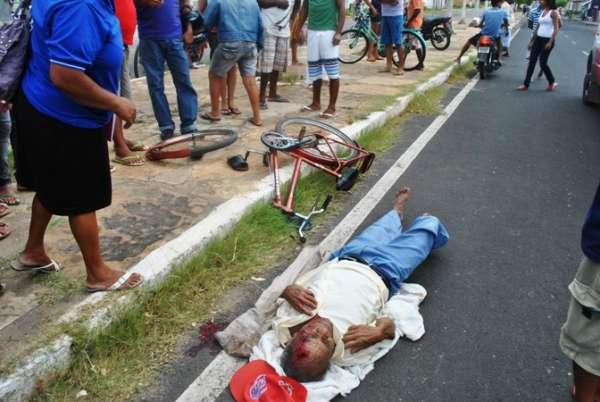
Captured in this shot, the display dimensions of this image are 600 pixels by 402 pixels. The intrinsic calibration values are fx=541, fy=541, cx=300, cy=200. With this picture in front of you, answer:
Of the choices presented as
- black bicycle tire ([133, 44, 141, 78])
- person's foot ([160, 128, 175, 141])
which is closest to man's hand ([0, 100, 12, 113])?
person's foot ([160, 128, 175, 141])

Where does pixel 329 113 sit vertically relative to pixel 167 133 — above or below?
below

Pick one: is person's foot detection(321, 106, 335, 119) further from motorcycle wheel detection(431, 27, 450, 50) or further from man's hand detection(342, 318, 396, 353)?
motorcycle wheel detection(431, 27, 450, 50)

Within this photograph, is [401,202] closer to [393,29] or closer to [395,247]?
[395,247]

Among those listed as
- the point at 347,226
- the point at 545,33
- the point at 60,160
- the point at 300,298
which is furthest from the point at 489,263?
the point at 545,33

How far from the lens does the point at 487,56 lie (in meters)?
11.6

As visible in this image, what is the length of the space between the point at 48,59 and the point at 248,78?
3.87 metres

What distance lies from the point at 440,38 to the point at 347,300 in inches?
591

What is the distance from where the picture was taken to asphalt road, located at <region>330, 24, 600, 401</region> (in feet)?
8.86

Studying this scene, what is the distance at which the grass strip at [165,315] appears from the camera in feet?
8.44

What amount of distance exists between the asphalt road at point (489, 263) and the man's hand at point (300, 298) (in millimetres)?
421

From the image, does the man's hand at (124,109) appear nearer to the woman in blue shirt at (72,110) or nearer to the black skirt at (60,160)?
the woman in blue shirt at (72,110)

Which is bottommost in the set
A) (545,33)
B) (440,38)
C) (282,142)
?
(440,38)

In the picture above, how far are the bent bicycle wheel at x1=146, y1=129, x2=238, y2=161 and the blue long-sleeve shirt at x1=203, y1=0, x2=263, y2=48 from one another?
3.66ft

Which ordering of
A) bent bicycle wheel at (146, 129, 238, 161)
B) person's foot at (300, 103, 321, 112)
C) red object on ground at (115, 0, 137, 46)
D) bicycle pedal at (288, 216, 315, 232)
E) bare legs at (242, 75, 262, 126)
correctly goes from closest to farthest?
1. bicycle pedal at (288, 216, 315, 232)
2. red object on ground at (115, 0, 137, 46)
3. bent bicycle wheel at (146, 129, 238, 161)
4. bare legs at (242, 75, 262, 126)
5. person's foot at (300, 103, 321, 112)
